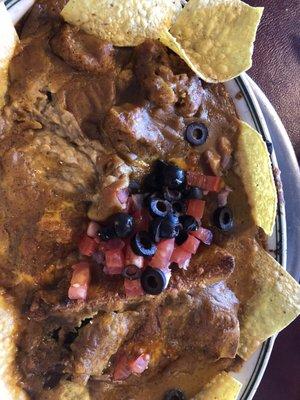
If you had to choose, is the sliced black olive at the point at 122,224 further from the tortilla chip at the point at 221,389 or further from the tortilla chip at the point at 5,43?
the tortilla chip at the point at 221,389

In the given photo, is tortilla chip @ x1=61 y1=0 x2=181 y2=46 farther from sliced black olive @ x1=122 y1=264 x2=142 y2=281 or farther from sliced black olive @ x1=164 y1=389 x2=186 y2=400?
sliced black olive @ x1=164 y1=389 x2=186 y2=400

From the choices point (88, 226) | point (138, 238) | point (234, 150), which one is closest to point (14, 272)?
point (88, 226)

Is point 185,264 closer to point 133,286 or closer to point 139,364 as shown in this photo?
point 133,286

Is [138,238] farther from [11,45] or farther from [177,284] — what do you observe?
[11,45]

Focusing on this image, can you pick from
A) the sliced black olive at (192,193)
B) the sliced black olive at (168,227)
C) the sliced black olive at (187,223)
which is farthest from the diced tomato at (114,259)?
the sliced black olive at (192,193)

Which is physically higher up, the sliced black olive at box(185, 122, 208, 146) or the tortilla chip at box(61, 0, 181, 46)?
the tortilla chip at box(61, 0, 181, 46)

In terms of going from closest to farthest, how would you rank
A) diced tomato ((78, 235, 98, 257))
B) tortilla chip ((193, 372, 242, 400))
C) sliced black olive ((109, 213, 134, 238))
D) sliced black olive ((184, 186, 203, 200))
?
sliced black olive ((109, 213, 134, 238)), diced tomato ((78, 235, 98, 257)), sliced black olive ((184, 186, 203, 200)), tortilla chip ((193, 372, 242, 400))

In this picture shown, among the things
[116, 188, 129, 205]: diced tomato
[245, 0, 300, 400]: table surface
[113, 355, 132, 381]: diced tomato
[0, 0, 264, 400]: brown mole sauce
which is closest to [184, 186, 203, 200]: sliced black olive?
[0, 0, 264, 400]: brown mole sauce

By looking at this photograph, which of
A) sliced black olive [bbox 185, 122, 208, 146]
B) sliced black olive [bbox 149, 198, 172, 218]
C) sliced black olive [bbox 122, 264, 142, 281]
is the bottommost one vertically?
sliced black olive [bbox 122, 264, 142, 281]

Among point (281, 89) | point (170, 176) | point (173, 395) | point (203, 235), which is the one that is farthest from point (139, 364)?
point (281, 89)
